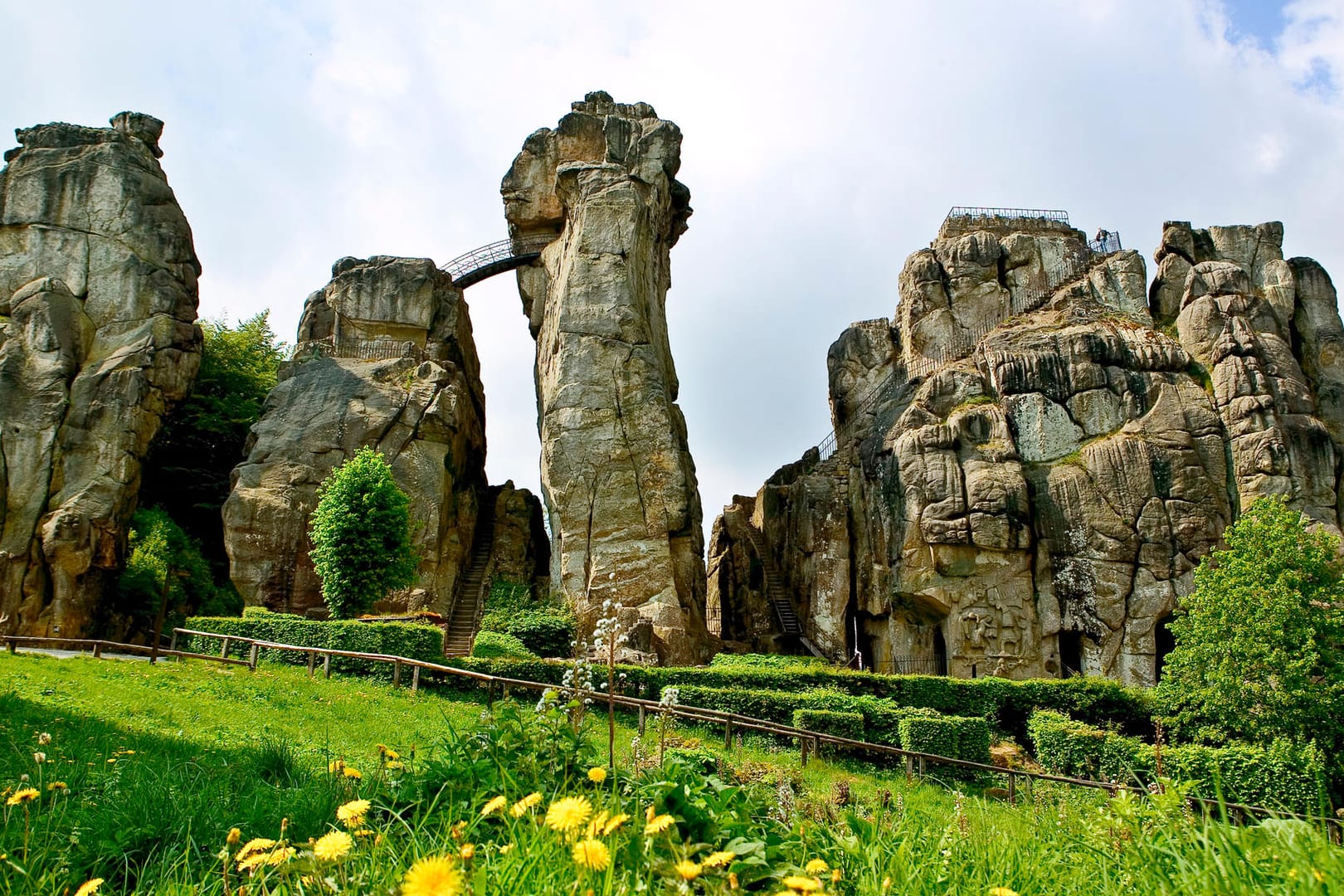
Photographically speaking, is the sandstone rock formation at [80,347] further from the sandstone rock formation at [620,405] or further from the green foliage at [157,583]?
the sandstone rock formation at [620,405]

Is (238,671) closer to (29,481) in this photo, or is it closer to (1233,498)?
(29,481)

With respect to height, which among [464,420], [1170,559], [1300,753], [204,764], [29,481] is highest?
[464,420]

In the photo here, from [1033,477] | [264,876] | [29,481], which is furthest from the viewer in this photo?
[1033,477]

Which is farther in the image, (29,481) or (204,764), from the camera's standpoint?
(29,481)

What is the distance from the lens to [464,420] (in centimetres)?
3291

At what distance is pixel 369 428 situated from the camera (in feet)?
97.7

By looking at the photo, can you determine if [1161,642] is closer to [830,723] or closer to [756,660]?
[756,660]

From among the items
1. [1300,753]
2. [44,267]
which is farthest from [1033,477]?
[44,267]

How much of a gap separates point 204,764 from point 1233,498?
31950mm

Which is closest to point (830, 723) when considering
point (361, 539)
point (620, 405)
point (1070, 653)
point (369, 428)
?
point (361, 539)

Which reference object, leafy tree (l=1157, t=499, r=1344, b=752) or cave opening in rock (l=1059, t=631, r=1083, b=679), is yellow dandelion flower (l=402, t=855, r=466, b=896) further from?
cave opening in rock (l=1059, t=631, r=1083, b=679)

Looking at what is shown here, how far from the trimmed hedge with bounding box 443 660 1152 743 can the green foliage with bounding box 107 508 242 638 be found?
16616 mm

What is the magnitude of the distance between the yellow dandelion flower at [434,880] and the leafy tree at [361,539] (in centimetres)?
2180

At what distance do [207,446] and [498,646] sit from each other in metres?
17.8
